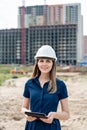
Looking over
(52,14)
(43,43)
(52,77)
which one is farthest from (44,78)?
(52,14)

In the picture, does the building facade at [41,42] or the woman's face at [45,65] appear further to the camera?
the building facade at [41,42]

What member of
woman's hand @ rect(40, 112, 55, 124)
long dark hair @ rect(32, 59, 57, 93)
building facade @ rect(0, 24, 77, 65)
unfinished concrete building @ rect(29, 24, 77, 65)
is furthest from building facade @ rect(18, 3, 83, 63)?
woman's hand @ rect(40, 112, 55, 124)

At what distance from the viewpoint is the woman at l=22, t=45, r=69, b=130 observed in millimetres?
2768

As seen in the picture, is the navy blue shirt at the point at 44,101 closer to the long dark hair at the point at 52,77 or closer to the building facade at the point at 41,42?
the long dark hair at the point at 52,77

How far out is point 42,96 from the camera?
2764 mm

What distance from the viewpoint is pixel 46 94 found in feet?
9.08

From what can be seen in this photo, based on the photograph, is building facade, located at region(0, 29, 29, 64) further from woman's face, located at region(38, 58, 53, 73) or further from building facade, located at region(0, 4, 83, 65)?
woman's face, located at region(38, 58, 53, 73)

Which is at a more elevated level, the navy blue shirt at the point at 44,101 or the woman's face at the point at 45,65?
the woman's face at the point at 45,65

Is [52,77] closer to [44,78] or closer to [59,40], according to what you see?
[44,78]

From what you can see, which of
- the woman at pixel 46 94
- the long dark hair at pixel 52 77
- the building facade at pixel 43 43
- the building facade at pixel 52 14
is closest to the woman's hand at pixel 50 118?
the woman at pixel 46 94

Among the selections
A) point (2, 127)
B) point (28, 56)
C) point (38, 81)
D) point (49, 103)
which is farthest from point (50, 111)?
point (28, 56)

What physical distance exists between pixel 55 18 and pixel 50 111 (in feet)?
433

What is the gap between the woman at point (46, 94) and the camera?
277cm

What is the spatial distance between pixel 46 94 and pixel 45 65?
0.24m
